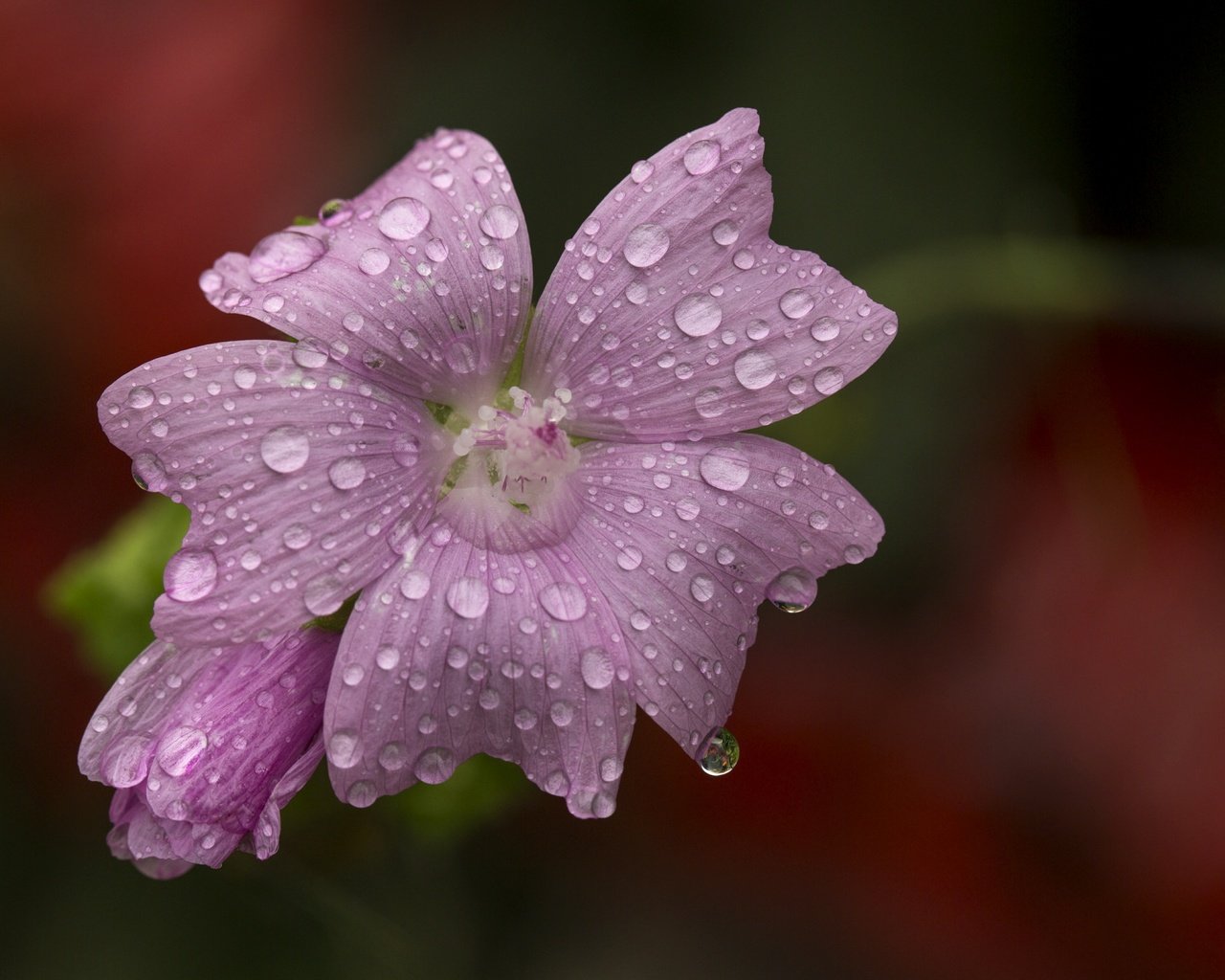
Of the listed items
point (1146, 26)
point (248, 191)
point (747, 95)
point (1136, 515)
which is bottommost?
point (1136, 515)

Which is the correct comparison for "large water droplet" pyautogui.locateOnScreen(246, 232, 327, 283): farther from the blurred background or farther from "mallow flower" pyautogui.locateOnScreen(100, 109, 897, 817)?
the blurred background

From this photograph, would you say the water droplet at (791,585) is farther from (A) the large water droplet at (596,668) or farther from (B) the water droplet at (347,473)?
(B) the water droplet at (347,473)

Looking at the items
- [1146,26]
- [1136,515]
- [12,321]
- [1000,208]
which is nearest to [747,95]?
[1000,208]

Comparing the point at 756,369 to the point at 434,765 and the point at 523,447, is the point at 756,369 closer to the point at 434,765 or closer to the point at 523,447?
the point at 523,447

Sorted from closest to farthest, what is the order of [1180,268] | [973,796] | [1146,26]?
[1180,268]
[1146,26]
[973,796]

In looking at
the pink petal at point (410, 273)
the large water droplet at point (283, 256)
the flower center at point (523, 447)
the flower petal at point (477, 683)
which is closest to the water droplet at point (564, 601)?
the flower petal at point (477, 683)

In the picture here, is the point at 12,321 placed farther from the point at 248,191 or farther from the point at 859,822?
the point at 859,822
